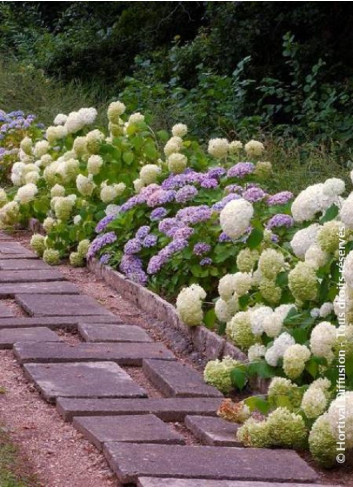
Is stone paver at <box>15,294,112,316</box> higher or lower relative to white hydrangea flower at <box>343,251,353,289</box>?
lower

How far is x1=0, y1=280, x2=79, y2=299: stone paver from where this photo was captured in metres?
6.50

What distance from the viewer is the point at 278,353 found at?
4473mm

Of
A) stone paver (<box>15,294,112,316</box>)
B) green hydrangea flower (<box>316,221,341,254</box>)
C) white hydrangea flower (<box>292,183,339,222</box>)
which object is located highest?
white hydrangea flower (<box>292,183,339,222</box>)

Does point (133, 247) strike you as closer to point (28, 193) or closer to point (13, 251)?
point (13, 251)

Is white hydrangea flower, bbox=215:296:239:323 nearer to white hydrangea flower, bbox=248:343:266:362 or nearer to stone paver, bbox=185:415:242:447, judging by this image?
white hydrangea flower, bbox=248:343:266:362

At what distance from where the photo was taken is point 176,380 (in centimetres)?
488

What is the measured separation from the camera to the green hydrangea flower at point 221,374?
4.81 metres

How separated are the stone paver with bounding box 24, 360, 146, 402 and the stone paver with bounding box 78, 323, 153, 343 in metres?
0.43

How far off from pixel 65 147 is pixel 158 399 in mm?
4162

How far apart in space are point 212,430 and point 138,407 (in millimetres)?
389

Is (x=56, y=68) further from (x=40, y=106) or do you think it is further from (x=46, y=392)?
(x=46, y=392)

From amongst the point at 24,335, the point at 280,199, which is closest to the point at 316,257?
the point at 280,199

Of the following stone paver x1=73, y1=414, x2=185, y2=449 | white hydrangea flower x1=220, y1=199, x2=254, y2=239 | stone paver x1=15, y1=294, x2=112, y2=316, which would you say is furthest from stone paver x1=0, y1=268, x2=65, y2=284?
stone paver x1=73, y1=414, x2=185, y2=449

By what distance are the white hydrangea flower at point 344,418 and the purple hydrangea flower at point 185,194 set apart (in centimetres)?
279
